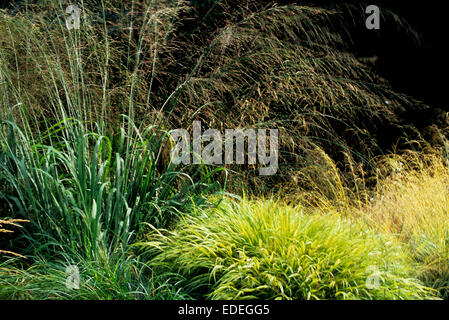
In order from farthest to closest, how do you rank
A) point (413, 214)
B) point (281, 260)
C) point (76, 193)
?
point (413, 214) → point (76, 193) → point (281, 260)

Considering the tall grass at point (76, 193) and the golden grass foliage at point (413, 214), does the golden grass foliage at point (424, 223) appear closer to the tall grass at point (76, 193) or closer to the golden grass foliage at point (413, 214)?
the golden grass foliage at point (413, 214)

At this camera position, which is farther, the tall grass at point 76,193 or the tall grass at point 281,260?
the tall grass at point 76,193

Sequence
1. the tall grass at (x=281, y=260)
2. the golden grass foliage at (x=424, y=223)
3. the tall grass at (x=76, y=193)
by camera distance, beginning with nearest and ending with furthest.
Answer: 1. the tall grass at (x=281, y=260)
2. the tall grass at (x=76, y=193)
3. the golden grass foliage at (x=424, y=223)

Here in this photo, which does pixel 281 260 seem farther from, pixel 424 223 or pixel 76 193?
pixel 76 193

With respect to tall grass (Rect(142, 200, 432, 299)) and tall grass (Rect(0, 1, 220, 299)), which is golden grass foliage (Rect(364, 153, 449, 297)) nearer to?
tall grass (Rect(142, 200, 432, 299))

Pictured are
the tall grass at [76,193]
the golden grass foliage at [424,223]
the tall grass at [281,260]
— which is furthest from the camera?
the golden grass foliage at [424,223]

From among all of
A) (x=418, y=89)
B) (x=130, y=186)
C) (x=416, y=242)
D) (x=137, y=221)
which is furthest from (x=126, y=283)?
(x=418, y=89)

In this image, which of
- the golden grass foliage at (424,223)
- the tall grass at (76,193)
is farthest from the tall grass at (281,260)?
the tall grass at (76,193)

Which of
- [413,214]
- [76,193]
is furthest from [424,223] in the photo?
[76,193]

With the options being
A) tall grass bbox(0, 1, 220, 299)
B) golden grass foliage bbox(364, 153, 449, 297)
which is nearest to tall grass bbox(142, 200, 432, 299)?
golden grass foliage bbox(364, 153, 449, 297)

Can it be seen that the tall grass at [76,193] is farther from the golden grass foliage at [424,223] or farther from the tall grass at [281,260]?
the golden grass foliage at [424,223]

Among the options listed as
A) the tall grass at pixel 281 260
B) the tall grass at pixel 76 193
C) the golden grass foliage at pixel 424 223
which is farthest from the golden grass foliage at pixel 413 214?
the tall grass at pixel 76 193

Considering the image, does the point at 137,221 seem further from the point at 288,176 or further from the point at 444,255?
the point at 444,255
